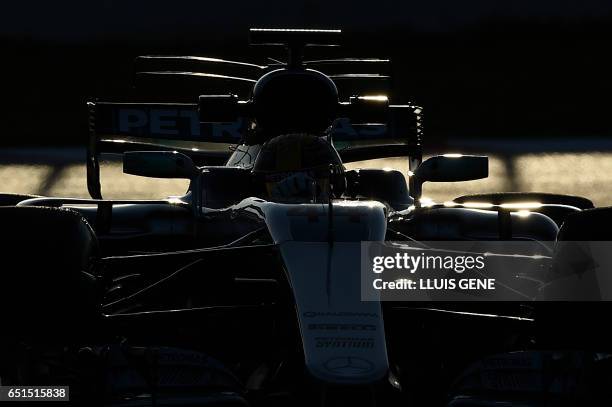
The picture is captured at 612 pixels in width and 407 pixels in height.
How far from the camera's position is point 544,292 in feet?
16.2

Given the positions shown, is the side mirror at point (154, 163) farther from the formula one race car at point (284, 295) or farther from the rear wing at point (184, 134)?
the rear wing at point (184, 134)

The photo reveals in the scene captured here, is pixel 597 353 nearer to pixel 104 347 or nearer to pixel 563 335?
pixel 563 335

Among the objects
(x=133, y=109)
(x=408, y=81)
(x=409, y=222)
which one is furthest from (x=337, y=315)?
(x=408, y=81)

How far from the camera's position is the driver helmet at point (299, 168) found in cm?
599

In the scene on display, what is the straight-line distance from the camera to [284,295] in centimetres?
472

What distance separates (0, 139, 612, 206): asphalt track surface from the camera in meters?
14.4

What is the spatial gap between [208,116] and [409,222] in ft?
3.76

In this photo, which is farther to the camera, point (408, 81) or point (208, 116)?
point (408, 81)

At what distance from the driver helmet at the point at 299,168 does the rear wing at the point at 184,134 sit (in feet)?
7.41

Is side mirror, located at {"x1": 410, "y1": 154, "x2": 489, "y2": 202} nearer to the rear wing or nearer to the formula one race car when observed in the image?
the formula one race car

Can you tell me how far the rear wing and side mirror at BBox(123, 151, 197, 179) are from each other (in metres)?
2.82

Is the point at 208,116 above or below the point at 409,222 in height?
above

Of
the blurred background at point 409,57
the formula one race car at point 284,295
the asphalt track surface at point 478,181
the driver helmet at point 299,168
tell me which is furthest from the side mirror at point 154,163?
the blurred background at point 409,57

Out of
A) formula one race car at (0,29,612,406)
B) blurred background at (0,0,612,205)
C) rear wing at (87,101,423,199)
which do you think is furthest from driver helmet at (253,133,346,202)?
blurred background at (0,0,612,205)
